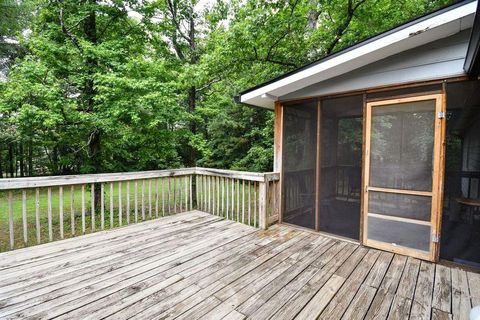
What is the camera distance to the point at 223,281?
2.38 metres

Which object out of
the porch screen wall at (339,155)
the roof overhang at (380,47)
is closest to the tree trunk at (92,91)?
the roof overhang at (380,47)

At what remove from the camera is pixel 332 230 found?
3832 mm

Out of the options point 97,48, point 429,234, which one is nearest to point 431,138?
point 429,234

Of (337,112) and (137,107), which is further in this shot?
(137,107)

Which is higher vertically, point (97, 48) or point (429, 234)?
point (97, 48)

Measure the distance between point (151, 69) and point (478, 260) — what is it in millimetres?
6386

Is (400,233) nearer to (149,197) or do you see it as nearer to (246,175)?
(246,175)

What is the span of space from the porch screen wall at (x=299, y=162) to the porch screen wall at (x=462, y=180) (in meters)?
1.80

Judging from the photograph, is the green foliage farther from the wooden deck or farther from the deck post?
the wooden deck

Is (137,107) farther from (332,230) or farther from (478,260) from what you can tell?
(478,260)

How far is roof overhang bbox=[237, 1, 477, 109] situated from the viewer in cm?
243

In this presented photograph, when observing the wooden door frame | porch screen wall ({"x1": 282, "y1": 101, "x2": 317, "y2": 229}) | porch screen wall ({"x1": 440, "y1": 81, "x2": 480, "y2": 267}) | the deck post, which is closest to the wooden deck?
the deck post

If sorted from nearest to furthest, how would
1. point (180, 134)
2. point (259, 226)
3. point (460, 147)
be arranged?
1. point (259, 226)
2. point (460, 147)
3. point (180, 134)

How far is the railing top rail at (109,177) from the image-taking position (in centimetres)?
288
